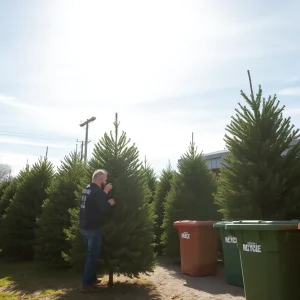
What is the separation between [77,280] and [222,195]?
359 centimetres

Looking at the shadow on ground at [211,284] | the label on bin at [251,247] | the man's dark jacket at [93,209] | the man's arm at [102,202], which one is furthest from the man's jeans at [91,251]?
the label on bin at [251,247]

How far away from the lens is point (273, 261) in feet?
14.6

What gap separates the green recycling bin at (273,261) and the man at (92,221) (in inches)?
102

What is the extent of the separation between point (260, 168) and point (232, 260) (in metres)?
→ 1.92

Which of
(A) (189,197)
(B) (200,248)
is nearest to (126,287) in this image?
(B) (200,248)

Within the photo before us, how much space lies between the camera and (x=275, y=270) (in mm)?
4422

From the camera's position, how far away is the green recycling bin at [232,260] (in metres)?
6.54

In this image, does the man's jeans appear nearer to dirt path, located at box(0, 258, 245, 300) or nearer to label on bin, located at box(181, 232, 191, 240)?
dirt path, located at box(0, 258, 245, 300)

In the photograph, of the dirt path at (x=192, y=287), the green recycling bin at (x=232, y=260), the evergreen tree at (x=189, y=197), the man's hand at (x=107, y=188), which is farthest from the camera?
the evergreen tree at (x=189, y=197)

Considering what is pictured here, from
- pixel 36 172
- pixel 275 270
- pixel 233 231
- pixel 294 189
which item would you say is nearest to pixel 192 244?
pixel 294 189

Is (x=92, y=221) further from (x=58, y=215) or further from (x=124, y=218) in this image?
(x=58, y=215)

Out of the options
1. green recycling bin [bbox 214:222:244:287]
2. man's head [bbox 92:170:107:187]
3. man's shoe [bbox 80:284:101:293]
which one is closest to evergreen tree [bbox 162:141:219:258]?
green recycling bin [bbox 214:222:244:287]

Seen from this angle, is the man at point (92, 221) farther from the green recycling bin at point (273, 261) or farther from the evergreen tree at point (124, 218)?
the green recycling bin at point (273, 261)

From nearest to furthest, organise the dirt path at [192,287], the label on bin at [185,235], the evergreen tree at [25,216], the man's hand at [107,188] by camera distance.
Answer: the dirt path at [192,287] → the man's hand at [107,188] → the label on bin at [185,235] → the evergreen tree at [25,216]
